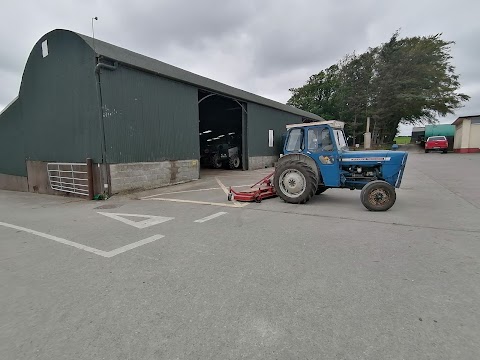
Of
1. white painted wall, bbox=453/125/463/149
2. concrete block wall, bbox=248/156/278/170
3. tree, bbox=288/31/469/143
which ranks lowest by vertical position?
concrete block wall, bbox=248/156/278/170

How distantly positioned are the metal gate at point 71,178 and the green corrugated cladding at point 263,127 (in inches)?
413

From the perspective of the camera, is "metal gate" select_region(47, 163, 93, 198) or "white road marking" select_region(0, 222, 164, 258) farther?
"metal gate" select_region(47, 163, 93, 198)

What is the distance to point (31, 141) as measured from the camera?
43.0ft

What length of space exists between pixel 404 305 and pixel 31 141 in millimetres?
16884

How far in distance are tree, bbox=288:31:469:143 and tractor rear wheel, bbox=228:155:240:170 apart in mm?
26729

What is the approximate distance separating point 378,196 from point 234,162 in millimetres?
13196

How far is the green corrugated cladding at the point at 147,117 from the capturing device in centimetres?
913

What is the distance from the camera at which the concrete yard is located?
196cm

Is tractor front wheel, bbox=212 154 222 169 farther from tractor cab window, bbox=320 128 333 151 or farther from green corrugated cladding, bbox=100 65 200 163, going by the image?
tractor cab window, bbox=320 128 333 151

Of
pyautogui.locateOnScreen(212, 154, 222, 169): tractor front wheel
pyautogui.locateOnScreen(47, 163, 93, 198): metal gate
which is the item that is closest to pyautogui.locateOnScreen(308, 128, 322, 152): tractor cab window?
pyautogui.locateOnScreen(47, 163, 93, 198): metal gate

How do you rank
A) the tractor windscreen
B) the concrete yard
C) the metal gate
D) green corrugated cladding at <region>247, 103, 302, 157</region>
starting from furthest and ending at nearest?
green corrugated cladding at <region>247, 103, 302, 157</region> → the metal gate → the tractor windscreen → the concrete yard

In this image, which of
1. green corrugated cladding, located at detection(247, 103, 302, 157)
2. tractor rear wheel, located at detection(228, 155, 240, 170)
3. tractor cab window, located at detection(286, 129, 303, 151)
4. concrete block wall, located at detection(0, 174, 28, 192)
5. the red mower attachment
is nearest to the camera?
tractor cab window, located at detection(286, 129, 303, 151)

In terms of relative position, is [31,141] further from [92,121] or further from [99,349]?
[99,349]

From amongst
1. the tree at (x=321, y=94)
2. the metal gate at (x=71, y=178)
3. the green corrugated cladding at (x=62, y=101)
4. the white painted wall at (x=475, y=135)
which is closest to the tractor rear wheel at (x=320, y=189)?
the green corrugated cladding at (x=62, y=101)
